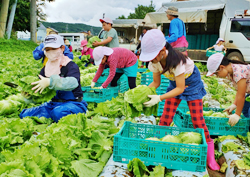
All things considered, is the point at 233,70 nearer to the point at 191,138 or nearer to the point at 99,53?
the point at 191,138

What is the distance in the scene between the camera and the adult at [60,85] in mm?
3241

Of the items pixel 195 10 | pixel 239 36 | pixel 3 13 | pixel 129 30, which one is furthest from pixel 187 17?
pixel 3 13

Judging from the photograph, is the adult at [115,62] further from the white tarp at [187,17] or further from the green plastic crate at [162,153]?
the white tarp at [187,17]

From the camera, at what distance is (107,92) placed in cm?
499

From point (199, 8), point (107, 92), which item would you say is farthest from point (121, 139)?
point (199, 8)

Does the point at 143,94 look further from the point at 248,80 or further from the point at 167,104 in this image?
the point at 248,80

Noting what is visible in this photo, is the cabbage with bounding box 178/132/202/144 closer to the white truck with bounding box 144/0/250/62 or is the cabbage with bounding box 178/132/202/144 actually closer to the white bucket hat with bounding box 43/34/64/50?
the white bucket hat with bounding box 43/34/64/50

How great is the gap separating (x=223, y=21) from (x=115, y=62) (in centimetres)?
852

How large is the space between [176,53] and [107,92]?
2.53 meters

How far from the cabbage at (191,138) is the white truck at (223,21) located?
9.26 metres

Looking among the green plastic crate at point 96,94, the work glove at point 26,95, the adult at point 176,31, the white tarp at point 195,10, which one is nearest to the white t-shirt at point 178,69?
the work glove at point 26,95

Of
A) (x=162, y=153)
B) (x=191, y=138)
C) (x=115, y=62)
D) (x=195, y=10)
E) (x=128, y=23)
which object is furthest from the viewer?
(x=128, y=23)

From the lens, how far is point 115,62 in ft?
16.1

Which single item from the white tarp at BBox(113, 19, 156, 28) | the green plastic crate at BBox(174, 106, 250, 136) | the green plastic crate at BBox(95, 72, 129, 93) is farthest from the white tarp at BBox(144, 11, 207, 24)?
the green plastic crate at BBox(174, 106, 250, 136)
